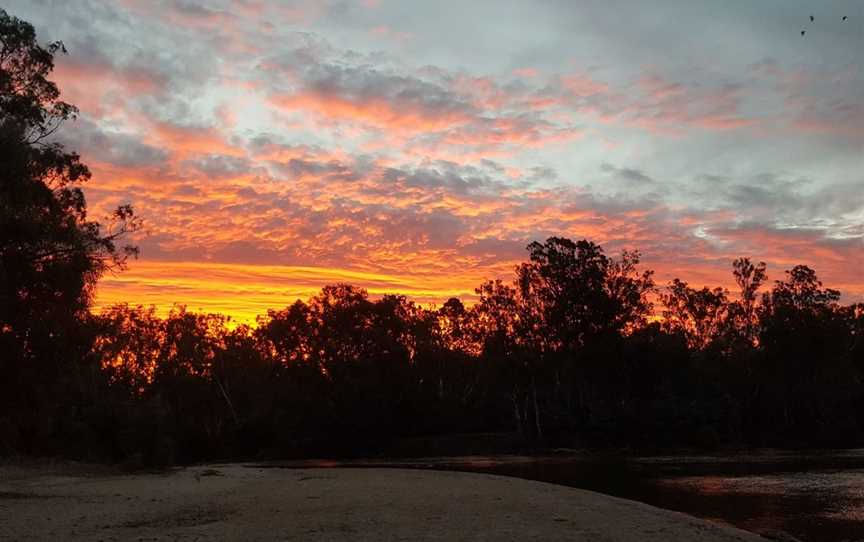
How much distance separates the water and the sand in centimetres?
313

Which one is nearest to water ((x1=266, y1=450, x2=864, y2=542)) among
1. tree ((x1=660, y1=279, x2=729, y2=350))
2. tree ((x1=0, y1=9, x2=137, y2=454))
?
tree ((x1=0, y1=9, x2=137, y2=454))

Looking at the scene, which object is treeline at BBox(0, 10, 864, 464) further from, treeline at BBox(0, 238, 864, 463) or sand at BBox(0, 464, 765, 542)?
sand at BBox(0, 464, 765, 542)

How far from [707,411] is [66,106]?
70920mm

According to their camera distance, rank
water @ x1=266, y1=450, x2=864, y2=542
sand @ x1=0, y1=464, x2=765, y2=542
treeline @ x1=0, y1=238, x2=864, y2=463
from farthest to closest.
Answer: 1. treeline @ x1=0, y1=238, x2=864, y2=463
2. water @ x1=266, y1=450, x2=864, y2=542
3. sand @ x1=0, y1=464, x2=765, y2=542

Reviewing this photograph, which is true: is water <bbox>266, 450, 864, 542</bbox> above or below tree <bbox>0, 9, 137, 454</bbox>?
below

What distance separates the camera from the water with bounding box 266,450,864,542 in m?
22.3

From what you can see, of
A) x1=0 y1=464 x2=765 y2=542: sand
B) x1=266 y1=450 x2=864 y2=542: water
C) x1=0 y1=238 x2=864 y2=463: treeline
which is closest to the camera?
x1=0 y1=464 x2=765 y2=542: sand

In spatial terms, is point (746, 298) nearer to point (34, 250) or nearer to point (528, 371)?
point (528, 371)

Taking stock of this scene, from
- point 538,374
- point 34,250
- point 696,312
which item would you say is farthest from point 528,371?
point 34,250

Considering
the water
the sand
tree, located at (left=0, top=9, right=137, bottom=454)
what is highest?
tree, located at (left=0, top=9, right=137, bottom=454)

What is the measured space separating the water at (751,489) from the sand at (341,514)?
3.13m

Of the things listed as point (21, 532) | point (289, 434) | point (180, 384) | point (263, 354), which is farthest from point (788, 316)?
point (21, 532)

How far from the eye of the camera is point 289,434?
3137 inches

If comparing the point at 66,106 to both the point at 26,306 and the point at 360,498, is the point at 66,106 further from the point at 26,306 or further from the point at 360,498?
the point at 360,498
